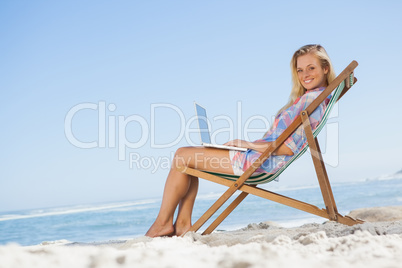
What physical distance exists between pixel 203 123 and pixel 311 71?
1.01 meters

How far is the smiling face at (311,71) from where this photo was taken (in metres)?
3.21

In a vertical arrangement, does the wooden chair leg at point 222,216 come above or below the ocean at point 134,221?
above

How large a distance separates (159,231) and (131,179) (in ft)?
61.4

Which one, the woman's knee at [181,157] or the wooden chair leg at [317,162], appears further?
the woman's knee at [181,157]

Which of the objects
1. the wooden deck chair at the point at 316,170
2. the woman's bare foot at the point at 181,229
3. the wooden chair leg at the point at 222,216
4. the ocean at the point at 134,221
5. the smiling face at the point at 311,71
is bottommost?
the ocean at the point at 134,221

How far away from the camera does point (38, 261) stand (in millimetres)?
1498

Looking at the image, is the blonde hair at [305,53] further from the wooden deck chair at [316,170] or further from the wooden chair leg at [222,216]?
the wooden chair leg at [222,216]

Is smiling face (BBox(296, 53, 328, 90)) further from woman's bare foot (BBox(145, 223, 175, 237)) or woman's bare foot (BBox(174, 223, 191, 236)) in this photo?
woman's bare foot (BBox(145, 223, 175, 237))

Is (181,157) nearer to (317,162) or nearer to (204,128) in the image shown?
(204,128)

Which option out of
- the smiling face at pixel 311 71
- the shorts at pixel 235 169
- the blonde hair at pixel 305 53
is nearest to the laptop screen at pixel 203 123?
the shorts at pixel 235 169

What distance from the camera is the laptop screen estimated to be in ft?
10.3

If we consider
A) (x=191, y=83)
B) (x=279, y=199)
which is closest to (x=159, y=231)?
(x=279, y=199)

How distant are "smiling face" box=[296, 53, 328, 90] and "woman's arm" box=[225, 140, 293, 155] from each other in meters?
0.63

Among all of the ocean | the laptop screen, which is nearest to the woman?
the laptop screen
